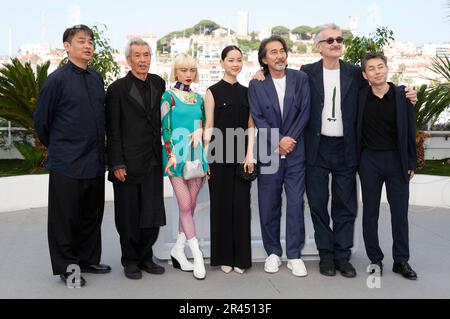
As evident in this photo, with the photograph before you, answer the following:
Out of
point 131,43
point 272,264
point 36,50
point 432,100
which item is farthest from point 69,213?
point 36,50

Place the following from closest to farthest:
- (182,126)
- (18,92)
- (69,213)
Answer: (69,213) → (182,126) → (18,92)

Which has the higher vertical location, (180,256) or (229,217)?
(229,217)

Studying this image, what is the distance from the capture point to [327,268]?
3951 mm

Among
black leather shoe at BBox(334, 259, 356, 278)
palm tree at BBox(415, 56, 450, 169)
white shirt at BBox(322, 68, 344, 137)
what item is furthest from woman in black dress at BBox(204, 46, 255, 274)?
palm tree at BBox(415, 56, 450, 169)

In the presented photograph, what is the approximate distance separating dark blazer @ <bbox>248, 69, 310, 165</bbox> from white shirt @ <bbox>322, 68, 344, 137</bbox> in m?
0.14

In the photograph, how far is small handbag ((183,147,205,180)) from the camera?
151 inches

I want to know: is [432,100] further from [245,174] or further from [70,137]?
[70,137]

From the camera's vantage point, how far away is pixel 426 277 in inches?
155

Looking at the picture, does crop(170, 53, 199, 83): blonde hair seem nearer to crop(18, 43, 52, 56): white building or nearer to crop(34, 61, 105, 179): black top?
crop(34, 61, 105, 179): black top

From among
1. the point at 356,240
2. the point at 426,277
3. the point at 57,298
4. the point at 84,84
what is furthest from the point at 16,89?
the point at 426,277

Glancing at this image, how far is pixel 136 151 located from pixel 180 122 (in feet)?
1.24

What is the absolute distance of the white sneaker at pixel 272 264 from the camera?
13.1 feet

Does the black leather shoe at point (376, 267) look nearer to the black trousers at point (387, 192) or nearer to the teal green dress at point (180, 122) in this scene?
the black trousers at point (387, 192)

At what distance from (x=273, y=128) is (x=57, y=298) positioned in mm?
1925
